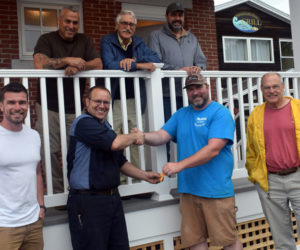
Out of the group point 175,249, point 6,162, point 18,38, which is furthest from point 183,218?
point 18,38

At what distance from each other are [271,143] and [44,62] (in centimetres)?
203

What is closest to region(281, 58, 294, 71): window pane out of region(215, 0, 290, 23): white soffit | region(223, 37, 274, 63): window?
region(223, 37, 274, 63): window

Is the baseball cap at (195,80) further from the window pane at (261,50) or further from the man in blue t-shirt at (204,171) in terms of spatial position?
the window pane at (261,50)

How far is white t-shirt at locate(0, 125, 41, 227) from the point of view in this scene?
2.42 metres

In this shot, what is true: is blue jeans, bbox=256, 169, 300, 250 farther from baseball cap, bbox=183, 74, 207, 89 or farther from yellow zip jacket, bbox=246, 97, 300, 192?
baseball cap, bbox=183, 74, 207, 89

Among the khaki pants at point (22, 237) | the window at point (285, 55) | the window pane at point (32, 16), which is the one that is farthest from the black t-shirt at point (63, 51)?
the window at point (285, 55)

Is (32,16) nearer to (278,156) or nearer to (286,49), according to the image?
(278,156)

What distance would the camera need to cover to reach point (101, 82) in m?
3.63

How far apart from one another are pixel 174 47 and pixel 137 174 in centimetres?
154

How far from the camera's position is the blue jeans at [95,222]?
2.69 metres

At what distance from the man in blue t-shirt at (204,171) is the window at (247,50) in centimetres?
1261

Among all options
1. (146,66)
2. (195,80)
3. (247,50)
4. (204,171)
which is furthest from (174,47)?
(247,50)

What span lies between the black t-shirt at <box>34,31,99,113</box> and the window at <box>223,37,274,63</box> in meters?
12.4

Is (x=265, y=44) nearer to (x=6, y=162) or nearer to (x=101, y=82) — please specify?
(x=101, y=82)
